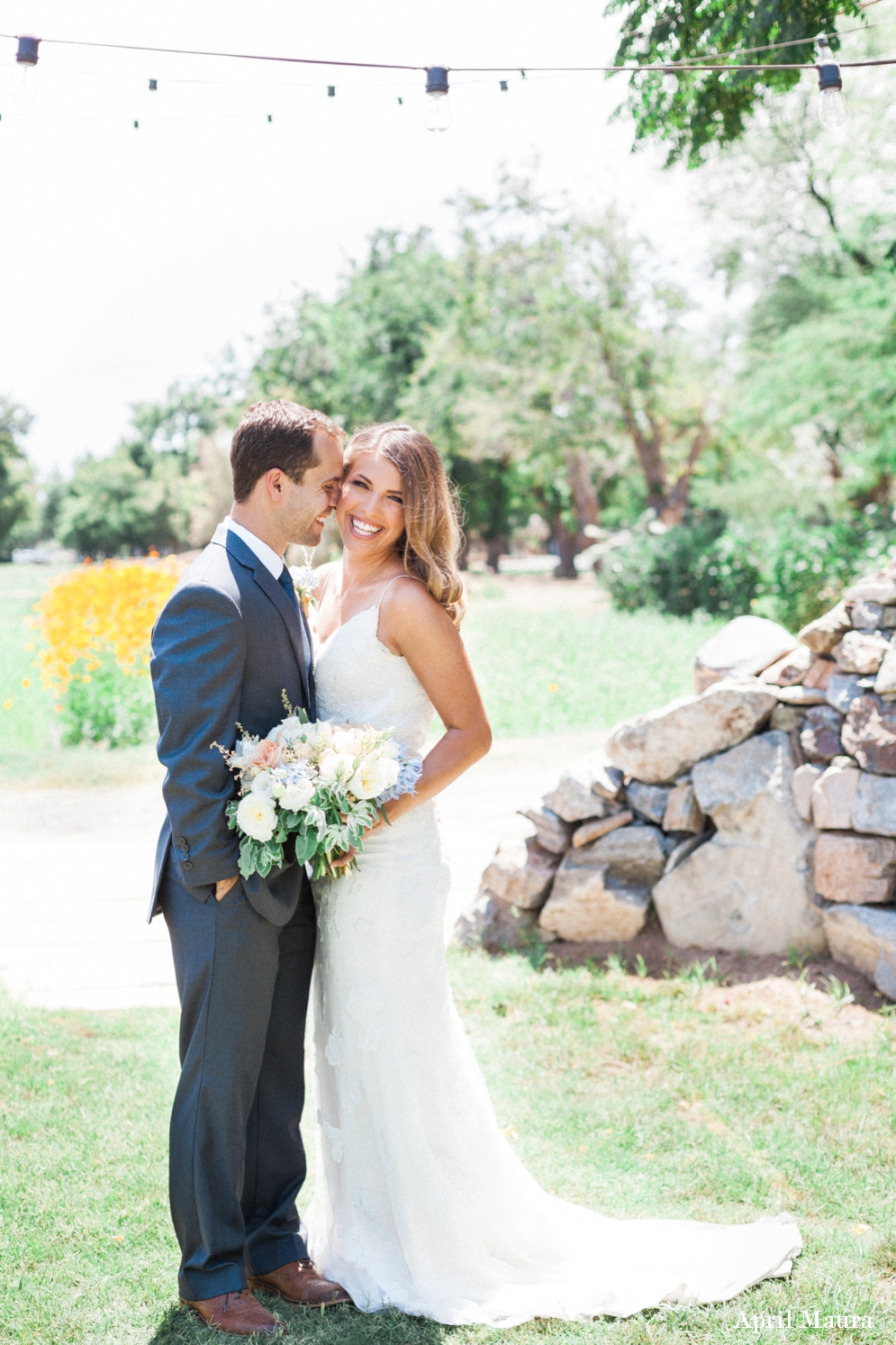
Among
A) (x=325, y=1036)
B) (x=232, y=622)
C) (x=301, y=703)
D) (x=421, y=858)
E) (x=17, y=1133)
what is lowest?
(x=17, y=1133)

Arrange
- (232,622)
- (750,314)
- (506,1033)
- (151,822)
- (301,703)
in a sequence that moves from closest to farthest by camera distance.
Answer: (232,622) → (301,703) → (506,1033) → (151,822) → (750,314)

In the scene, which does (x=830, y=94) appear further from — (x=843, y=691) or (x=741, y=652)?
(x=741, y=652)

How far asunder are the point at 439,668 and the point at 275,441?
77 cm

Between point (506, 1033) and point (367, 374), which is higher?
point (367, 374)

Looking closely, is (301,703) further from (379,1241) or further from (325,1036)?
(379,1241)

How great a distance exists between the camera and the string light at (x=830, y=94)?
12.7 feet

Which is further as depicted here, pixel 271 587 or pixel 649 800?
pixel 649 800

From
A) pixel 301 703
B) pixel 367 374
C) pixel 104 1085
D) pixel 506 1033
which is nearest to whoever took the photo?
pixel 301 703

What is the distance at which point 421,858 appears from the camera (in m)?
3.27

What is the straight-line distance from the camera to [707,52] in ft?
15.3

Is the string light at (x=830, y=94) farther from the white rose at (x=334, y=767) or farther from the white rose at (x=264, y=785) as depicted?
the white rose at (x=264, y=785)

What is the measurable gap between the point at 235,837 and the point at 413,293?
35108mm

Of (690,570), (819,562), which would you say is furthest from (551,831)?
(690,570)

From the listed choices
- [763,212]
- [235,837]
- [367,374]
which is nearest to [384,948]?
[235,837]
